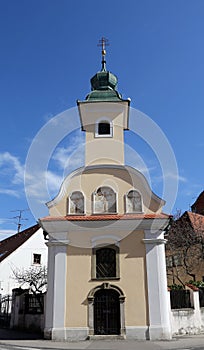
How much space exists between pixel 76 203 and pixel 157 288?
5.39 metres

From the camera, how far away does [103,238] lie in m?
16.3

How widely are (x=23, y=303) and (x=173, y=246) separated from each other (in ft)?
53.2

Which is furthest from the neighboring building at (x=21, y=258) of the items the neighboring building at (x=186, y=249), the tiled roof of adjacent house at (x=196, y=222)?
the tiled roof of adjacent house at (x=196, y=222)

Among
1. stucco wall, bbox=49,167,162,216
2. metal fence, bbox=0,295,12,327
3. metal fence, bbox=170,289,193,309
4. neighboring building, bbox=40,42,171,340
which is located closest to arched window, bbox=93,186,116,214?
neighboring building, bbox=40,42,171,340

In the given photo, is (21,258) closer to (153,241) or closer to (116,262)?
(116,262)

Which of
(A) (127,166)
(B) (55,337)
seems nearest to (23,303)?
(B) (55,337)

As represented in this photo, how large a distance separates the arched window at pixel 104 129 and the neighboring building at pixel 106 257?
2.71 meters

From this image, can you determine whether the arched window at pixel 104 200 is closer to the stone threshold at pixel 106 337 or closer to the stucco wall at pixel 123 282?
the stucco wall at pixel 123 282

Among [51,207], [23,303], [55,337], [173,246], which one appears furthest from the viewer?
[173,246]

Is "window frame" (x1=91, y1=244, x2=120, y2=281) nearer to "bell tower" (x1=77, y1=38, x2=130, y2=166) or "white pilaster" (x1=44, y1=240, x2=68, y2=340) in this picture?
"white pilaster" (x1=44, y1=240, x2=68, y2=340)

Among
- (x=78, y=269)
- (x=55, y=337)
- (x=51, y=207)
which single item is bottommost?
(x=55, y=337)

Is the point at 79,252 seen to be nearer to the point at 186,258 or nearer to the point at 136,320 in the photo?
the point at 136,320

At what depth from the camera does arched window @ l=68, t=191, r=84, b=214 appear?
56.4 ft

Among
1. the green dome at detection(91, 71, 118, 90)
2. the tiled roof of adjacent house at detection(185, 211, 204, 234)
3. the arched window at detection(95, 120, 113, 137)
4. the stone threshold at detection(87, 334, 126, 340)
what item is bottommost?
the stone threshold at detection(87, 334, 126, 340)
